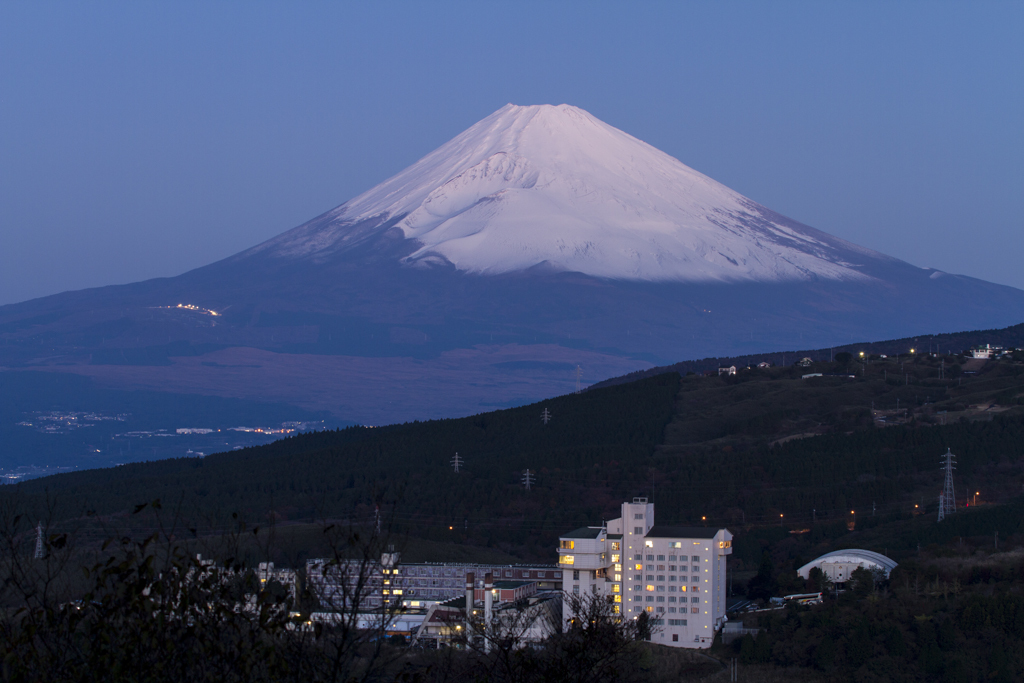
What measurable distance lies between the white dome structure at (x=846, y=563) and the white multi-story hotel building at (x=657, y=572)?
16.9 ft

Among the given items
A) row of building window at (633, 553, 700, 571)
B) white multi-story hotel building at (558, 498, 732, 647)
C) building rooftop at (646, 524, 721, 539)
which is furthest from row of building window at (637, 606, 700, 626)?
Answer: building rooftop at (646, 524, 721, 539)

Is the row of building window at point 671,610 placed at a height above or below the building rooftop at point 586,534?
below

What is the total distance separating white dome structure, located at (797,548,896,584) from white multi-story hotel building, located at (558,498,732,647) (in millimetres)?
5163

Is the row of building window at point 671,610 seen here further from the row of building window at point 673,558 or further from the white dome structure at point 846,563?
the white dome structure at point 846,563

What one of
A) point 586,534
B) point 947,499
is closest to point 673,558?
point 586,534

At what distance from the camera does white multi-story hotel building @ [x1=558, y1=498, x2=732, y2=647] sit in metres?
48.5

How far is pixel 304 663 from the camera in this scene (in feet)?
41.8

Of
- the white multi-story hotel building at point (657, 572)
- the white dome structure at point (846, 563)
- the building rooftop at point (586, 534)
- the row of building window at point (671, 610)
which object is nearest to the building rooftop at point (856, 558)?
the white dome structure at point (846, 563)

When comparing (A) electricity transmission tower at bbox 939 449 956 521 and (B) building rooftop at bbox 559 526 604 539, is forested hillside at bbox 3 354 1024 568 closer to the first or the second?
(A) electricity transmission tower at bbox 939 449 956 521

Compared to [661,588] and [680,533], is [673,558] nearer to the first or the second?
[661,588]

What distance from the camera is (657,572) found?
164 ft

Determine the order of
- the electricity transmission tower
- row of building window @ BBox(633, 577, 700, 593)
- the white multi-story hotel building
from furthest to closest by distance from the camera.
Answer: the electricity transmission tower < row of building window @ BBox(633, 577, 700, 593) < the white multi-story hotel building

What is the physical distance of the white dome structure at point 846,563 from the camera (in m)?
51.5

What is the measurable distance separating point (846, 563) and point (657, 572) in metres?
8.77
